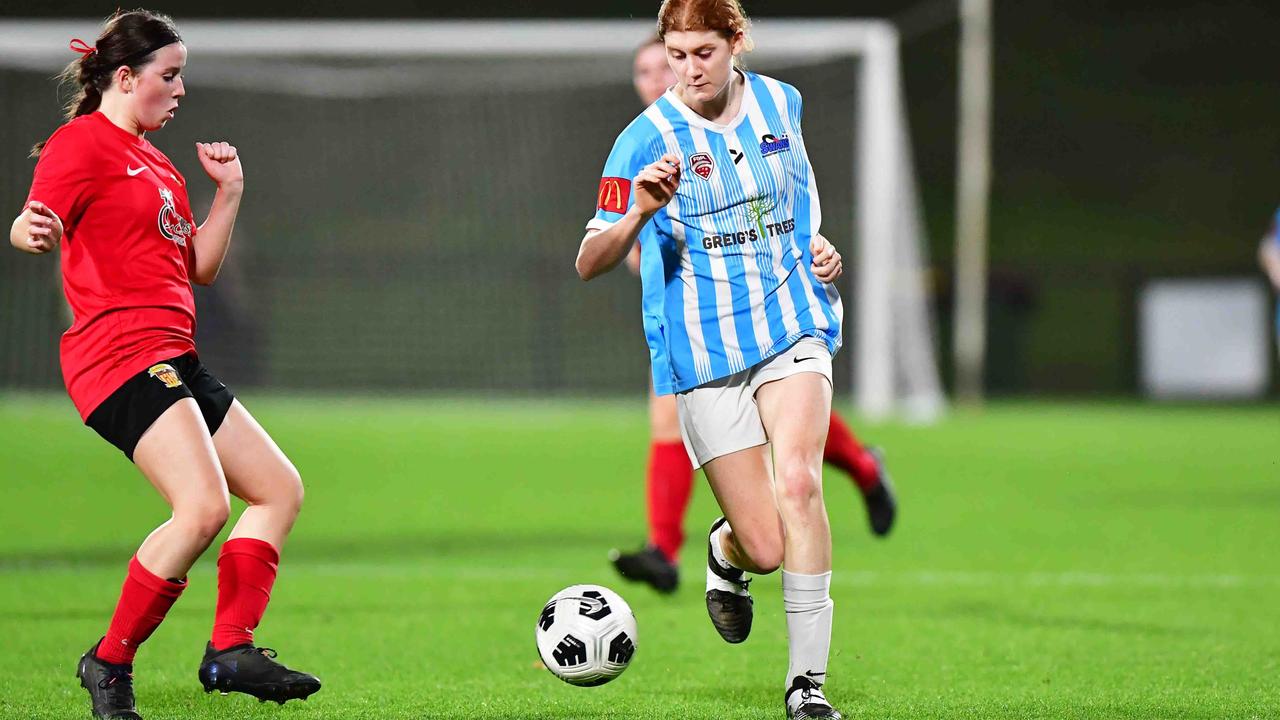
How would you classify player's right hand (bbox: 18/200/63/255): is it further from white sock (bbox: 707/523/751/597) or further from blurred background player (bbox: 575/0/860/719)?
white sock (bbox: 707/523/751/597)

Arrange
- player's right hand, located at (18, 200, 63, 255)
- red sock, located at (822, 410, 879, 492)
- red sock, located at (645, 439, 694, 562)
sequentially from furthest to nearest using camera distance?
red sock, located at (822, 410, 879, 492) → red sock, located at (645, 439, 694, 562) → player's right hand, located at (18, 200, 63, 255)

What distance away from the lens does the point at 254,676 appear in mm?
4301

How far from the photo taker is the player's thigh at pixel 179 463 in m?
4.25

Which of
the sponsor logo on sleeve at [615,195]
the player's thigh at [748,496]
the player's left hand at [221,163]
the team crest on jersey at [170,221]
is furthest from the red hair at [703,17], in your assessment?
the team crest on jersey at [170,221]

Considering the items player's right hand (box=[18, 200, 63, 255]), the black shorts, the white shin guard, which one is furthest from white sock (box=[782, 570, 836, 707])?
player's right hand (box=[18, 200, 63, 255])

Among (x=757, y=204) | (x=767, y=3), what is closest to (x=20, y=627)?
(x=757, y=204)

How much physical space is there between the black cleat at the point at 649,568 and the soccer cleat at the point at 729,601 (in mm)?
1328

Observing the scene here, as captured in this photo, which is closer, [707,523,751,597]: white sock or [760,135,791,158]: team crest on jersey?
[760,135,791,158]: team crest on jersey

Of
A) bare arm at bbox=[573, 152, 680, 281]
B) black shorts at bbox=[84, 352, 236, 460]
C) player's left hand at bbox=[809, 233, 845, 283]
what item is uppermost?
bare arm at bbox=[573, 152, 680, 281]

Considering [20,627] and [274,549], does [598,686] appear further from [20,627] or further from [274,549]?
[20,627]

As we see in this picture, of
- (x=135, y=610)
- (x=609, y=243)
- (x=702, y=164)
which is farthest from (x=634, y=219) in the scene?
(x=135, y=610)

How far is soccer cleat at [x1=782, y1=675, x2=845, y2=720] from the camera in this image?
4.33 meters

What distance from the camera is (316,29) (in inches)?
634

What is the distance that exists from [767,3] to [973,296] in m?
14.5
